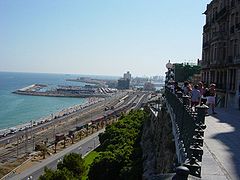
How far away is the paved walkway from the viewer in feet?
28.6

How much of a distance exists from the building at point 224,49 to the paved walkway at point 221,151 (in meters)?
14.8

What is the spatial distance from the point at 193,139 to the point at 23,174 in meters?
44.6

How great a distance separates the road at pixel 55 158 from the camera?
4924 cm

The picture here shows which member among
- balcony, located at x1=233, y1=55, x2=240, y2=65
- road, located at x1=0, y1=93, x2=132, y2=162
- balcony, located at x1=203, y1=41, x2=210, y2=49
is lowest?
road, located at x1=0, y1=93, x2=132, y2=162

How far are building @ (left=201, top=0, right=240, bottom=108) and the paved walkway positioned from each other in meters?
14.8

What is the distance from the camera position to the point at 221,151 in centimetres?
1120

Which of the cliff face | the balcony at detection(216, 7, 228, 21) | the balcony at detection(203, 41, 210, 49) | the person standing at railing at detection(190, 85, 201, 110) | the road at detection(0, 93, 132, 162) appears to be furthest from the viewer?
the road at detection(0, 93, 132, 162)

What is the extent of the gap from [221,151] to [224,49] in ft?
91.8

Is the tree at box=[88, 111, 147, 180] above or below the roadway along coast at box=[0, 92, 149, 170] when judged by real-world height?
above

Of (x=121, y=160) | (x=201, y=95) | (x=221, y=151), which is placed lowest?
(x=121, y=160)

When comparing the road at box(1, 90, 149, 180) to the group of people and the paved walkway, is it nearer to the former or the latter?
the group of people

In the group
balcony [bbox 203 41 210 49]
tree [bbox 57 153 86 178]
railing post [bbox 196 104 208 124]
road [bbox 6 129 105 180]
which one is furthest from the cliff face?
road [bbox 6 129 105 180]

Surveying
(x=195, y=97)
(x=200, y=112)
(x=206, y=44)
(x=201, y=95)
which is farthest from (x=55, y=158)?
(x=200, y=112)

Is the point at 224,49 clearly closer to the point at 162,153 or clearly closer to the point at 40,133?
the point at 162,153
